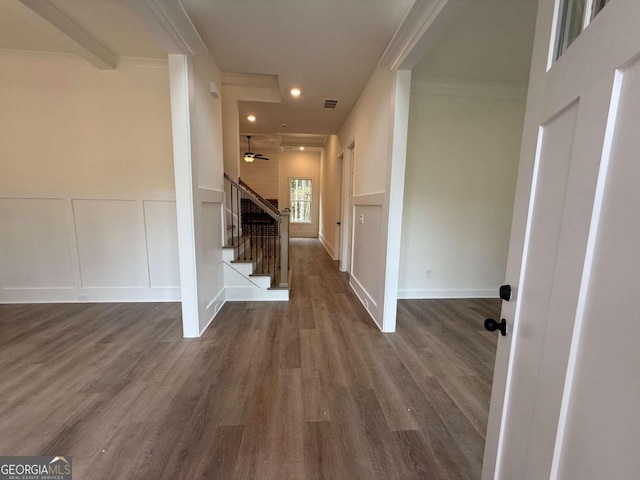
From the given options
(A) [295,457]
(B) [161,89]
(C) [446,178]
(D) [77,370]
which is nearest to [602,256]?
(A) [295,457]

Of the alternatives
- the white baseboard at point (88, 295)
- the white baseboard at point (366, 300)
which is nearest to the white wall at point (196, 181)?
the white baseboard at point (88, 295)

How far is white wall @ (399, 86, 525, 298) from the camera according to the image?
11.0 ft

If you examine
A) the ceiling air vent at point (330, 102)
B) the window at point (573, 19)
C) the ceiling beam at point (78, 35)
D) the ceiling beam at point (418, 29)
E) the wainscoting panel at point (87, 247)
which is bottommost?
the wainscoting panel at point (87, 247)

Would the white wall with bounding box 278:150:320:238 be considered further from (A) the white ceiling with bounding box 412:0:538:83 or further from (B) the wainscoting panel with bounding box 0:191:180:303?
(A) the white ceiling with bounding box 412:0:538:83

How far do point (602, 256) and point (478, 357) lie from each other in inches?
84.2

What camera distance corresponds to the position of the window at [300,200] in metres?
9.57

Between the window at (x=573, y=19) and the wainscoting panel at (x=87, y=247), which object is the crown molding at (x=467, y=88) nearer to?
the window at (x=573, y=19)

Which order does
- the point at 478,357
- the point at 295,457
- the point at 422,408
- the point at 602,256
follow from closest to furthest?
the point at 602,256
the point at 295,457
the point at 422,408
the point at 478,357

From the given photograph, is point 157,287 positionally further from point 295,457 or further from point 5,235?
point 295,457

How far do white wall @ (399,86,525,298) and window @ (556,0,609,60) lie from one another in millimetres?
2725

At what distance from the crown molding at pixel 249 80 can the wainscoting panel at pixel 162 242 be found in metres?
1.90

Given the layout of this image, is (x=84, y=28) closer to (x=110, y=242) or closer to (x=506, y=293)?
(x=110, y=242)

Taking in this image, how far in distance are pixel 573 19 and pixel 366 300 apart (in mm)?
2911

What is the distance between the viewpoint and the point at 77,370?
6.58ft
